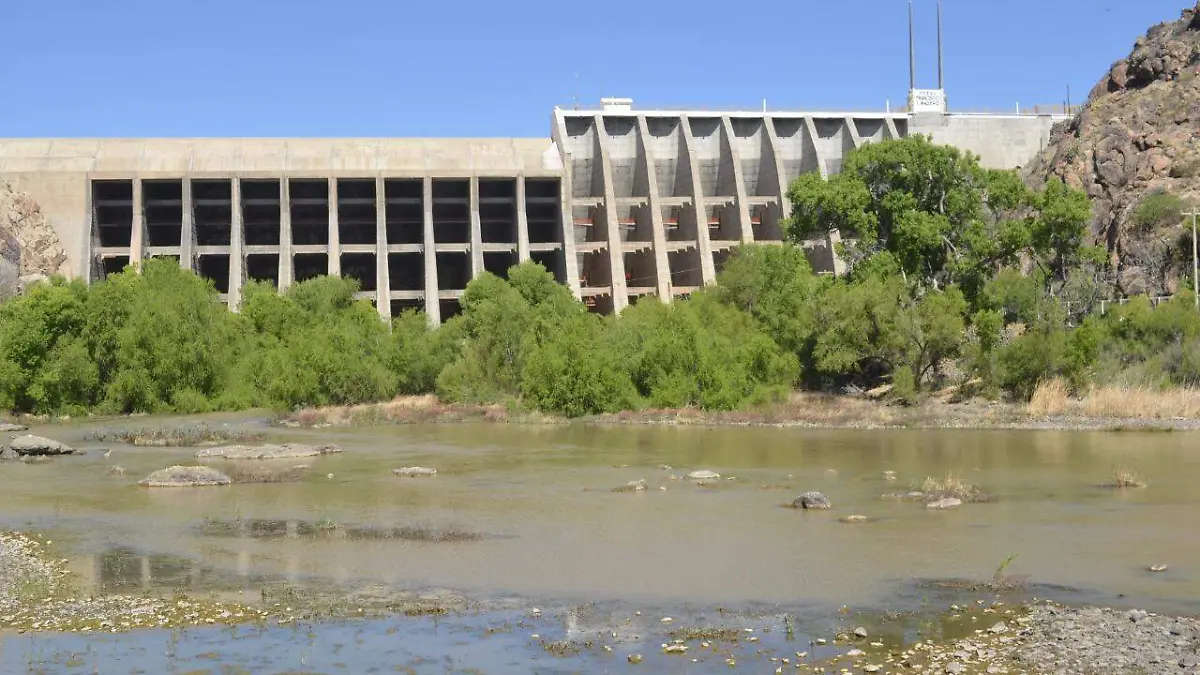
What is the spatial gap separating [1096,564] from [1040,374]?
80.7ft

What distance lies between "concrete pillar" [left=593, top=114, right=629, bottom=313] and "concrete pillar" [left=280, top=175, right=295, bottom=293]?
16291 millimetres

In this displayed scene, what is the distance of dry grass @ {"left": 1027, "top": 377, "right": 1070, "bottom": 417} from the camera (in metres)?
37.3

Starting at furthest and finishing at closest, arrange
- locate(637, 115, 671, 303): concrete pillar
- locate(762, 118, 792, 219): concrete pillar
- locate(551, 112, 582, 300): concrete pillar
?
locate(762, 118, 792, 219): concrete pillar < locate(637, 115, 671, 303): concrete pillar < locate(551, 112, 582, 300): concrete pillar

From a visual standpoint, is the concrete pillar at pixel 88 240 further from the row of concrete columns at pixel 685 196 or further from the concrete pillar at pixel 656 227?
the concrete pillar at pixel 656 227

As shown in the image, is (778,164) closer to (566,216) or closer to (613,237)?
(613,237)

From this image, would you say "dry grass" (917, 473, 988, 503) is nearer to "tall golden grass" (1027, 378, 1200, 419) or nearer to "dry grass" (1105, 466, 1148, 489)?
"dry grass" (1105, 466, 1148, 489)

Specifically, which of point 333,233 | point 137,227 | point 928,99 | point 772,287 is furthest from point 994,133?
point 137,227

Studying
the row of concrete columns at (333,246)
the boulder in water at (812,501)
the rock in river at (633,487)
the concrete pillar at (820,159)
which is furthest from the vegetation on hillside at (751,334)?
the boulder in water at (812,501)

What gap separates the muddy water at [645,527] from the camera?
15.0 m

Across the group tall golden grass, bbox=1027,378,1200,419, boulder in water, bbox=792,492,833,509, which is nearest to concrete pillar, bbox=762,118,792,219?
tall golden grass, bbox=1027,378,1200,419

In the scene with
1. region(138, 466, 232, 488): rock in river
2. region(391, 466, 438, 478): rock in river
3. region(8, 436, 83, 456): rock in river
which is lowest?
region(391, 466, 438, 478): rock in river

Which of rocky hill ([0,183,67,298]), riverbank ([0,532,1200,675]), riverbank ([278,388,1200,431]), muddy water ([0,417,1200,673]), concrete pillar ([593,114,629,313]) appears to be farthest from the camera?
concrete pillar ([593,114,629,313])

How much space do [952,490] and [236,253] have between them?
4980cm

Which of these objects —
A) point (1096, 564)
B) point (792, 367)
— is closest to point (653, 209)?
point (792, 367)
